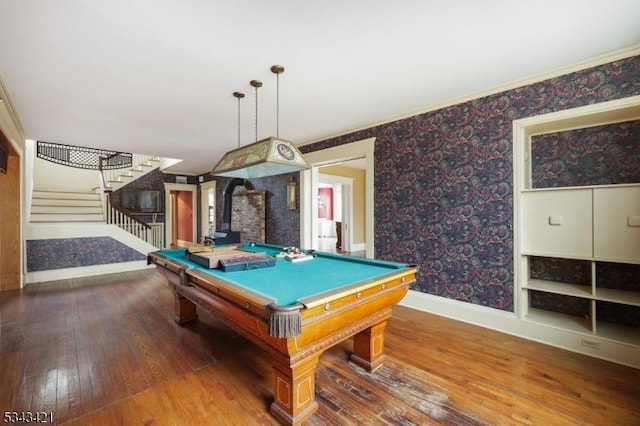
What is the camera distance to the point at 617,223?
2191 millimetres

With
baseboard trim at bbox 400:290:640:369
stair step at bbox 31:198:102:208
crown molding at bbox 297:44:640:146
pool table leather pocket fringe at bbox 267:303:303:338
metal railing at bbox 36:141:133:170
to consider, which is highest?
metal railing at bbox 36:141:133:170

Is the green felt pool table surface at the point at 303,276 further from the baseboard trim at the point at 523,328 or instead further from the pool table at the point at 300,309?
the baseboard trim at the point at 523,328

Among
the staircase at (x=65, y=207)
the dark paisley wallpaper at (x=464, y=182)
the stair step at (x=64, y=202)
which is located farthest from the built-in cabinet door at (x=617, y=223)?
the stair step at (x=64, y=202)

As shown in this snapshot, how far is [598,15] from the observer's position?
5.91 feet

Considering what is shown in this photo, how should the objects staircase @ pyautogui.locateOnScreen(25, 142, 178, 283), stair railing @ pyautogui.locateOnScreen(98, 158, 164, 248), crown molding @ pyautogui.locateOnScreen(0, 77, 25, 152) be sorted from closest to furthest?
crown molding @ pyautogui.locateOnScreen(0, 77, 25, 152) < staircase @ pyautogui.locateOnScreen(25, 142, 178, 283) < stair railing @ pyautogui.locateOnScreen(98, 158, 164, 248)

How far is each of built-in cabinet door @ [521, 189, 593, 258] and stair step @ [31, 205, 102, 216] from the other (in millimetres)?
8526

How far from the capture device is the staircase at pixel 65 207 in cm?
589

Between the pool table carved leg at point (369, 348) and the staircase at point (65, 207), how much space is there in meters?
6.75

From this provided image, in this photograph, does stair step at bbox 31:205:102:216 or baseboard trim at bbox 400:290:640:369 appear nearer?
baseboard trim at bbox 400:290:640:369

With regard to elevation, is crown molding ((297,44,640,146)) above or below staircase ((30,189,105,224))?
above

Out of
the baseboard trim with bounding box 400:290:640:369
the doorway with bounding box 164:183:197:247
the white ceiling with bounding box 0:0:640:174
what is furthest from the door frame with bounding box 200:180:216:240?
the baseboard trim with bounding box 400:290:640:369

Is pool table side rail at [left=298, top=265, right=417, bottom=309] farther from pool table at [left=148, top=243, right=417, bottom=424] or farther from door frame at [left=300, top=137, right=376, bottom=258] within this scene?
door frame at [left=300, top=137, right=376, bottom=258]

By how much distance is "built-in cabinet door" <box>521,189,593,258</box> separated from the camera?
232cm

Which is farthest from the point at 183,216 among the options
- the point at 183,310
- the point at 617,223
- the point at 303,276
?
the point at 617,223
